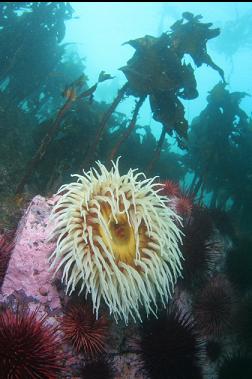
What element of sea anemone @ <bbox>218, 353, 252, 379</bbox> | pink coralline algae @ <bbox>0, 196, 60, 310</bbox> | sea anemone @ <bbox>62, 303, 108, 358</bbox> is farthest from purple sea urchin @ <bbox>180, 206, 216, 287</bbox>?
pink coralline algae @ <bbox>0, 196, 60, 310</bbox>

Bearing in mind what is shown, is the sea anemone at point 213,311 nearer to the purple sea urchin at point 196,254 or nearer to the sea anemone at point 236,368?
the purple sea urchin at point 196,254

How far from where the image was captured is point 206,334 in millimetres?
5223

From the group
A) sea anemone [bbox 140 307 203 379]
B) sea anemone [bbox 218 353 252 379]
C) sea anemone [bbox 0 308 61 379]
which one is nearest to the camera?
sea anemone [bbox 0 308 61 379]

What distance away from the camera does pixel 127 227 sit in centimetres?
420

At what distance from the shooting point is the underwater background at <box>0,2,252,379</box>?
3.67 m

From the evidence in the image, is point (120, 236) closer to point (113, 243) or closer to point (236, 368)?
point (113, 243)

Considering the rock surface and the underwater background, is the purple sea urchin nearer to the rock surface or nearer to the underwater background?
the underwater background

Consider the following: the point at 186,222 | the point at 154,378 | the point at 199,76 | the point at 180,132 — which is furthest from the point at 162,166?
the point at 199,76

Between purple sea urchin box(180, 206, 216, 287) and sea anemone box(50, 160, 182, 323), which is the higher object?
purple sea urchin box(180, 206, 216, 287)

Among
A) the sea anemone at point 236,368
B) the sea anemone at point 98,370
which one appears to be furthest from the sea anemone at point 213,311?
the sea anemone at point 98,370

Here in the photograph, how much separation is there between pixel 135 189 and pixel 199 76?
92.0 metres

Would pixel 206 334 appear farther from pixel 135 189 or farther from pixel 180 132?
pixel 180 132

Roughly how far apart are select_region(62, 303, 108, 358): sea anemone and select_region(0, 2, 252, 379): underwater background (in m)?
0.01

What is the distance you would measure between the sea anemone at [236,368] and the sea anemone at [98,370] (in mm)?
2053
